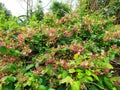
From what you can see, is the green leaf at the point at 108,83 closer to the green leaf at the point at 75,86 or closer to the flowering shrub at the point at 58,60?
the flowering shrub at the point at 58,60

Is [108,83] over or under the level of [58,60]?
under

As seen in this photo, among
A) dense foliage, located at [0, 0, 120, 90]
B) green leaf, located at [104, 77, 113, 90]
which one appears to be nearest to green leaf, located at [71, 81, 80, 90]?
dense foliage, located at [0, 0, 120, 90]

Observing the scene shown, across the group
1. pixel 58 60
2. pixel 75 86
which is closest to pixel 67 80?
pixel 75 86

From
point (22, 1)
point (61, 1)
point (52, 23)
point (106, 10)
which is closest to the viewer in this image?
point (52, 23)

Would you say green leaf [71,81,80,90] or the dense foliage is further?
the dense foliage

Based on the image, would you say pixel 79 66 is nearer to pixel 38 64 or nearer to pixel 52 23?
pixel 38 64

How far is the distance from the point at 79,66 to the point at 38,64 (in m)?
0.30

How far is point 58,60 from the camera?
5.98ft

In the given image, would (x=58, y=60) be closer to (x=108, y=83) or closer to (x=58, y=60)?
(x=58, y=60)

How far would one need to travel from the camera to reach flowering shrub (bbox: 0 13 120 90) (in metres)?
1.71

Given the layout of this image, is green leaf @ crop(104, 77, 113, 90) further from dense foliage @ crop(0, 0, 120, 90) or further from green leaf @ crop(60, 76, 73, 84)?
green leaf @ crop(60, 76, 73, 84)

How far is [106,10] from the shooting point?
319 inches

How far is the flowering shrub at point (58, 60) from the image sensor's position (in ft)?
5.60

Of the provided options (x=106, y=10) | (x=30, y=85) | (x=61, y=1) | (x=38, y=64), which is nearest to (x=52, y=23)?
(x=38, y=64)
